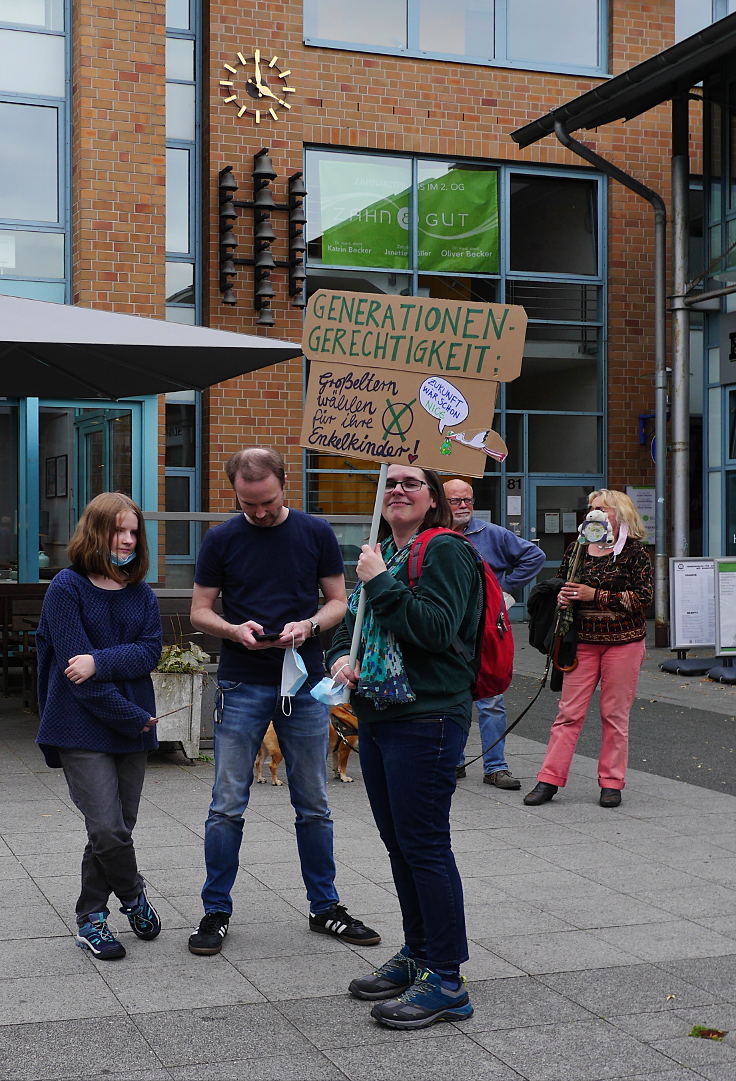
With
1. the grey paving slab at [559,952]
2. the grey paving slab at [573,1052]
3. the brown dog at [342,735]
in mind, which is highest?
the brown dog at [342,735]

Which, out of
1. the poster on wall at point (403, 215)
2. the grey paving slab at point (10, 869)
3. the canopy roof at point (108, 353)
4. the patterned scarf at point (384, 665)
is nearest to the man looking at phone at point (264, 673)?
the patterned scarf at point (384, 665)

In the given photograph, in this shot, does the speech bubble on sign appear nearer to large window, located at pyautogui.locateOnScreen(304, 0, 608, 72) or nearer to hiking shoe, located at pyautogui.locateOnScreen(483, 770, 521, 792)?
hiking shoe, located at pyautogui.locateOnScreen(483, 770, 521, 792)

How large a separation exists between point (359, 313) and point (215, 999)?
230cm

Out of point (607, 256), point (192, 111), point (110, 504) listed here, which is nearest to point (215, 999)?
point (110, 504)

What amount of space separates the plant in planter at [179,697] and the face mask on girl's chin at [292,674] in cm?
371

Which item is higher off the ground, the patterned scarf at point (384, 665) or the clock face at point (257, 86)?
the clock face at point (257, 86)

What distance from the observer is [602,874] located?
5.83m

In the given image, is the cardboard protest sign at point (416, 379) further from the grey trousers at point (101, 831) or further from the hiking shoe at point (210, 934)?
the hiking shoe at point (210, 934)

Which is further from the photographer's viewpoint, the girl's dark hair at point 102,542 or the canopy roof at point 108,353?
the canopy roof at point 108,353

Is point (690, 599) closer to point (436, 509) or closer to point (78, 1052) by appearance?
point (436, 509)

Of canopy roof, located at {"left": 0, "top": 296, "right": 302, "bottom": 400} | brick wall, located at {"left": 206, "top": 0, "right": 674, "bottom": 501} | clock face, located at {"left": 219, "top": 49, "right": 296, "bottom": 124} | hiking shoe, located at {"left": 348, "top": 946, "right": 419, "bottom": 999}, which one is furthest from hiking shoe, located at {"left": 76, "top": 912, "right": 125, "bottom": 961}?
clock face, located at {"left": 219, "top": 49, "right": 296, "bottom": 124}

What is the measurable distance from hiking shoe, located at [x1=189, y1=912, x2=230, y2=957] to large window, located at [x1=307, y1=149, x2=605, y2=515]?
43.8ft

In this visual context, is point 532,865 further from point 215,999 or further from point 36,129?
point 36,129

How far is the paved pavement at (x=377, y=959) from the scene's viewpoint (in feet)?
12.2
